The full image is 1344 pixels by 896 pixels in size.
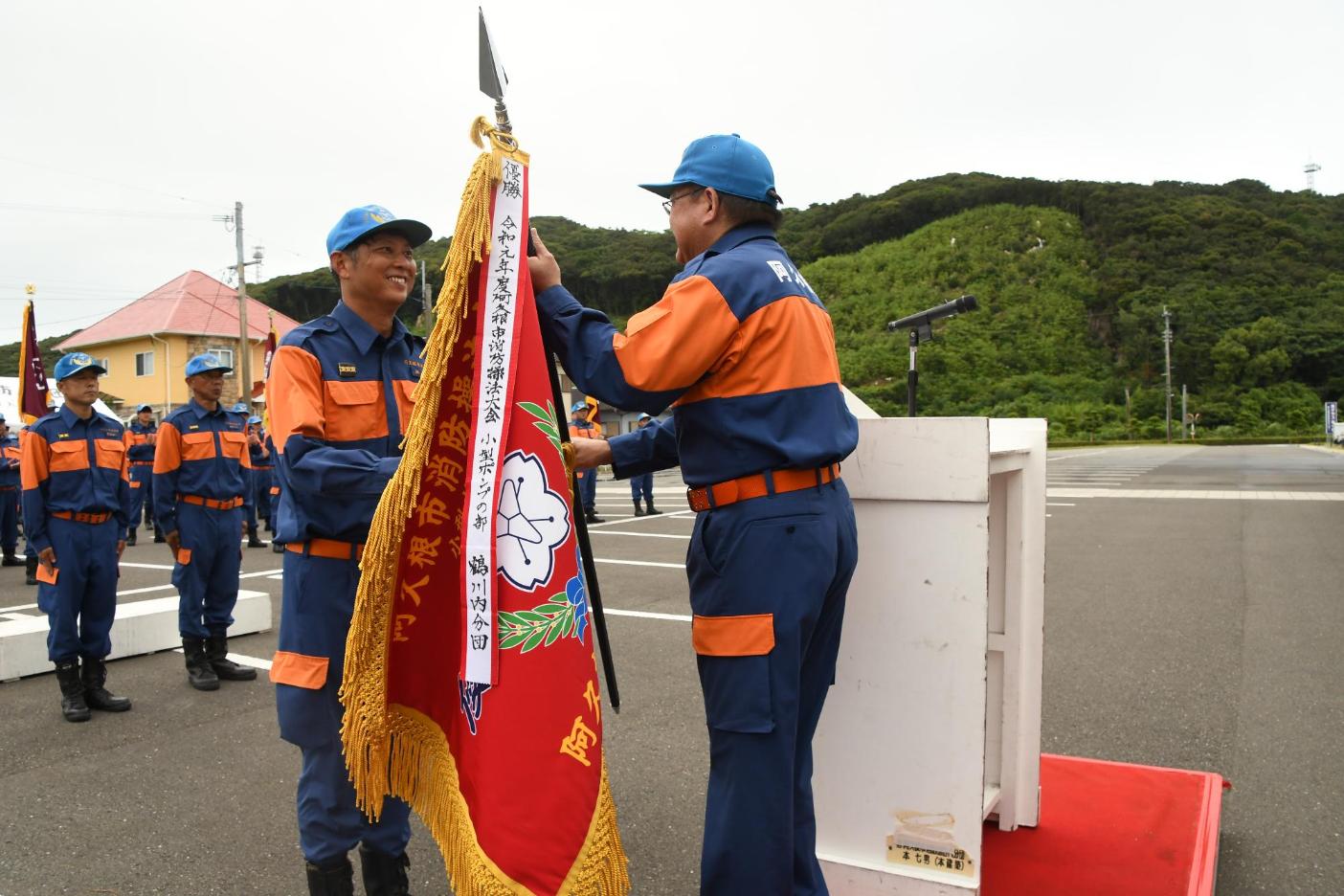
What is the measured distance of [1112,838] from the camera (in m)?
3.15

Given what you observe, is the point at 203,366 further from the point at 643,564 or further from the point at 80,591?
the point at 643,564

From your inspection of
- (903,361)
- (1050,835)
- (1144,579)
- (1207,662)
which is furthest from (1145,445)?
(1050,835)

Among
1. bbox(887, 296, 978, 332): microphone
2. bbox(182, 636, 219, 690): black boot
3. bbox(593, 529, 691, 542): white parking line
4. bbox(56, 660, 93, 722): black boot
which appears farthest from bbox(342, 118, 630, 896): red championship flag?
bbox(593, 529, 691, 542): white parking line

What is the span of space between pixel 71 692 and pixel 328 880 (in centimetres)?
360

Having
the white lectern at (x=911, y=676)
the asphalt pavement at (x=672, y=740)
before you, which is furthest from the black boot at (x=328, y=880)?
the white lectern at (x=911, y=676)

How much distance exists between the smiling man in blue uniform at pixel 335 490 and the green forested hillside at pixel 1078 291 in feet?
148

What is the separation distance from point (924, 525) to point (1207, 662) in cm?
436

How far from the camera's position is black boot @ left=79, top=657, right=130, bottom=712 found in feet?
17.3

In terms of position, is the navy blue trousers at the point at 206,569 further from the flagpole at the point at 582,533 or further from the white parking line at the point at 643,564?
the flagpole at the point at 582,533

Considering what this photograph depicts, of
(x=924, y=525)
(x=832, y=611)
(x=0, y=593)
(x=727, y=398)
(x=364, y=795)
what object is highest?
(x=727, y=398)

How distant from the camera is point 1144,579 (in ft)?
28.8

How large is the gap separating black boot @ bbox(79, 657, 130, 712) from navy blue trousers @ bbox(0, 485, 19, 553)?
8942 mm

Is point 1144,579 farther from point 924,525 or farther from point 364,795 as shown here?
point 364,795

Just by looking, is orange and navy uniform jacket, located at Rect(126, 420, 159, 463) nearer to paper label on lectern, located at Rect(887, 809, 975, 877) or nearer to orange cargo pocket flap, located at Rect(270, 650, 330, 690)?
orange cargo pocket flap, located at Rect(270, 650, 330, 690)
